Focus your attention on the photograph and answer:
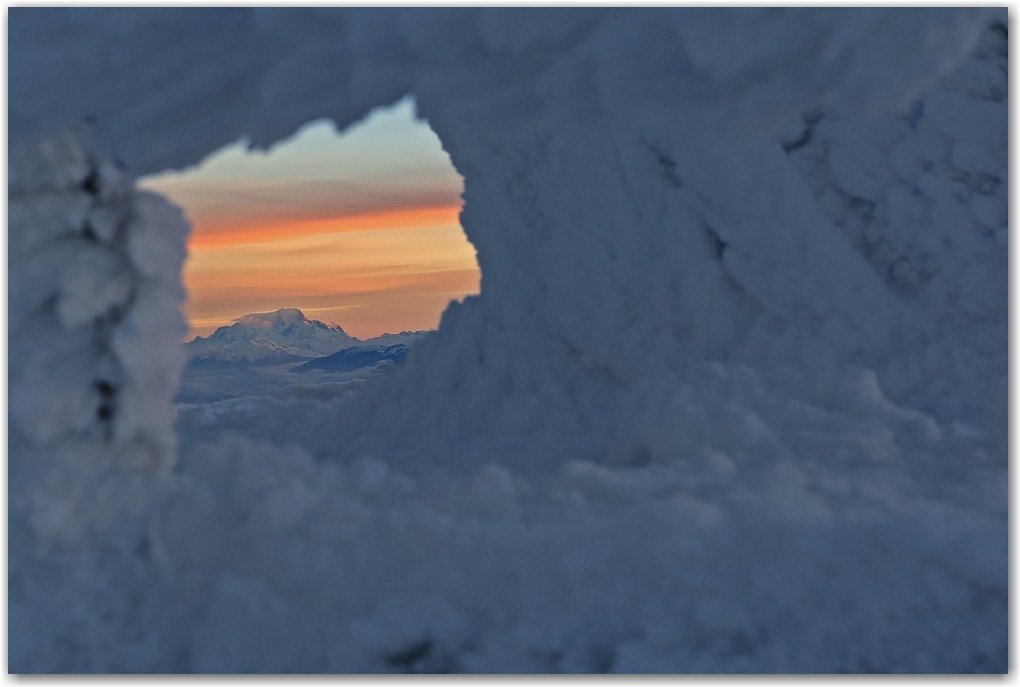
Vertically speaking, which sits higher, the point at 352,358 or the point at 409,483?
the point at 409,483

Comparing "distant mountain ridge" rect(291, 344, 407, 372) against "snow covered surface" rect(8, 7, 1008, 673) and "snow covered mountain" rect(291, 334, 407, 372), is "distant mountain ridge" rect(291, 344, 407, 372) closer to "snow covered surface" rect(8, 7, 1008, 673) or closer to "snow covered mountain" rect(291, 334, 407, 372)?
"snow covered mountain" rect(291, 334, 407, 372)

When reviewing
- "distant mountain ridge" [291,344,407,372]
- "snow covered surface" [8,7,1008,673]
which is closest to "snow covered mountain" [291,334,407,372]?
"distant mountain ridge" [291,344,407,372]

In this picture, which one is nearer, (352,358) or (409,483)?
(409,483)

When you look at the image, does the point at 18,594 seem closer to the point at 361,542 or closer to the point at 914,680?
the point at 361,542

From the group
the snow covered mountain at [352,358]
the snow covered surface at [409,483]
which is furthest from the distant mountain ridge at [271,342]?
the snow covered surface at [409,483]

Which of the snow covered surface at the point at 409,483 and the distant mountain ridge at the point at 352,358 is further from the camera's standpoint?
the distant mountain ridge at the point at 352,358

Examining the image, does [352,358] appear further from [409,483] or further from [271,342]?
[409,483]

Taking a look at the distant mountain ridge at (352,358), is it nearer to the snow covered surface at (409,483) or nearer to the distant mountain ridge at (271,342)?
the distant mountain ridge at (271,342)

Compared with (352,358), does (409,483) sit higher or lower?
higher

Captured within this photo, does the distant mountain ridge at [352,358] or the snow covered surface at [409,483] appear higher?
the snow covered surface at [409,483]

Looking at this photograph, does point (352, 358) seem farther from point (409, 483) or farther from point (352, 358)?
point (409, 483)

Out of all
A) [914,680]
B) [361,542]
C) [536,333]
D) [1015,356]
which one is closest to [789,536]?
[914,680]

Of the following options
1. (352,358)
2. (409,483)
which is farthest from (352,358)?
(409,483)
